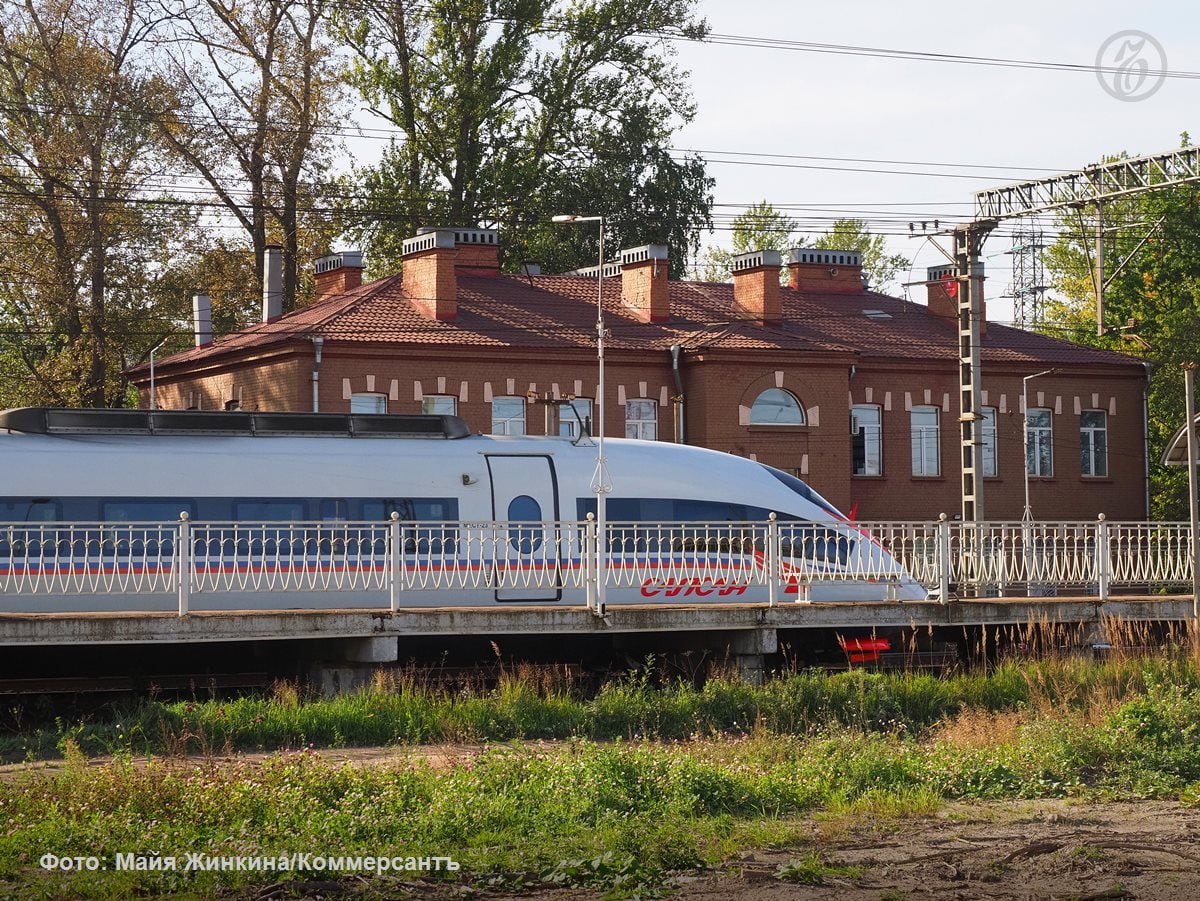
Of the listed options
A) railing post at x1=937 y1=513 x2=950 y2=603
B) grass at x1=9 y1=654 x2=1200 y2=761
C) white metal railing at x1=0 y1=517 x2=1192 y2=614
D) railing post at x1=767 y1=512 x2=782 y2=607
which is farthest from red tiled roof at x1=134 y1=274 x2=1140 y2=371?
grass at x1=9 y1=654 x2=1200 y2=761

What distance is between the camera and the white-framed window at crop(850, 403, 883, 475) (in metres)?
39.7

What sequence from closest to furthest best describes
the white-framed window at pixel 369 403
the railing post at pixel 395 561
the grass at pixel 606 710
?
A: the grass at pixel 606 710
the railing post at pixel 395 561
the white-framed window at pixel 369 403

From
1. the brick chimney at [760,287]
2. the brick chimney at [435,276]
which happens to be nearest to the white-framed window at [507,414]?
the brick chimney at [435,276]

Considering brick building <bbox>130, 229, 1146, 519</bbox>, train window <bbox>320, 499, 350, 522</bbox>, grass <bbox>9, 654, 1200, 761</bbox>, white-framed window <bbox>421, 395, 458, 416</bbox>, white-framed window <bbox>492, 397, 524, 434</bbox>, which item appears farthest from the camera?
white-framed window <bbox>492, 397, 524, 434</bbox>

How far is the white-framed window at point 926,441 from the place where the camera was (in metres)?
40.5

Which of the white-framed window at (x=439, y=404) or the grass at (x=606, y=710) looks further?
the white-framed window at (x=439, y=404)

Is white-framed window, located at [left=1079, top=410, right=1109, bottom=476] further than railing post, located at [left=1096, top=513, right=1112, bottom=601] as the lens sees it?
Yes

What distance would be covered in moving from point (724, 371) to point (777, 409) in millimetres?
1757

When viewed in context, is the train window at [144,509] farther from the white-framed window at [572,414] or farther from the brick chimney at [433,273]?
the white-framed window at [572,414]

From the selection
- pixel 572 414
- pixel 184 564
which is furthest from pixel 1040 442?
pixel 184 564

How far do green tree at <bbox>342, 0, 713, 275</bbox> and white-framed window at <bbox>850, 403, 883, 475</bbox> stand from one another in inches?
510

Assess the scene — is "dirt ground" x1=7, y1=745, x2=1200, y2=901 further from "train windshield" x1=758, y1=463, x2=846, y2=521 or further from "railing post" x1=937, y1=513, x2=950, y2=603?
"train windshield" x1=758, y1=463, x2=846, y2=521

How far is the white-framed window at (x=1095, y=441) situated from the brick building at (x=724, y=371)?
0.19 ft

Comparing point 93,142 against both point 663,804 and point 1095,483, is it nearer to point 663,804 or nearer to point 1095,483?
point 1095,483
